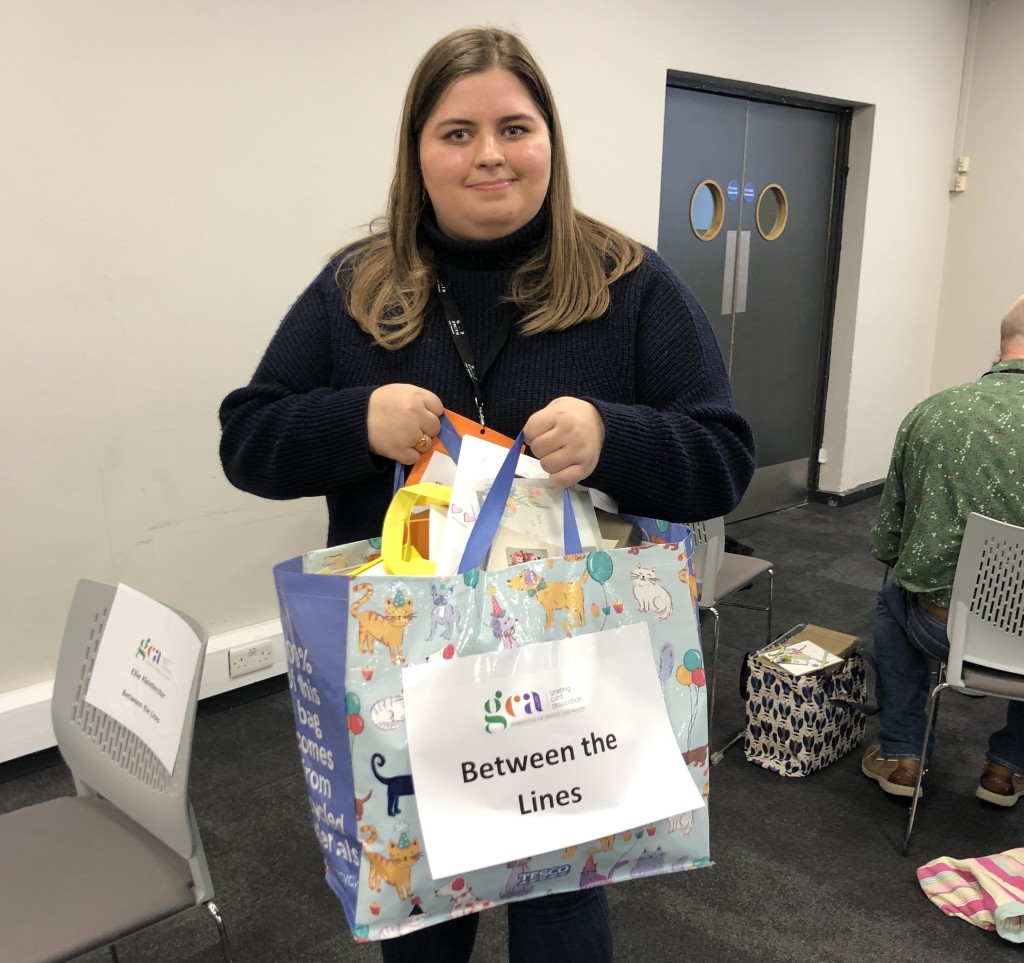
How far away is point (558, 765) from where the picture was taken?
84cm

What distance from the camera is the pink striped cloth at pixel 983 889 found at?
5.46ft

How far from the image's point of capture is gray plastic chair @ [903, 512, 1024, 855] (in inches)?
68.1

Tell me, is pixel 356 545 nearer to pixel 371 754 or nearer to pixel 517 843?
pixel 371 754

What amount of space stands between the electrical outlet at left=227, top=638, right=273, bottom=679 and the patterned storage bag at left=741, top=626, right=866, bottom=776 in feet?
4.55

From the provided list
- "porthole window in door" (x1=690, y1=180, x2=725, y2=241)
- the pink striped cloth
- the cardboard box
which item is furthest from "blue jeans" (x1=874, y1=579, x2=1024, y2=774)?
"porthole window in door" (x1=690, y1=180, x2=725, y2=241)

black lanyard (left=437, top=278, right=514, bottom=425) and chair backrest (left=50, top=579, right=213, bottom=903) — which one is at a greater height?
black lanyard (left=437, top=278, right=514, bottom=425)

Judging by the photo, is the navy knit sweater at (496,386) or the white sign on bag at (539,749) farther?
the navy knit sweater at (496,386)

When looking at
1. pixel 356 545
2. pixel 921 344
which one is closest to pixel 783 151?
pixel 921 344

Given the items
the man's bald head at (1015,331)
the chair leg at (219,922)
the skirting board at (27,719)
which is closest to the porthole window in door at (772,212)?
the man's bald head at (1015,331)

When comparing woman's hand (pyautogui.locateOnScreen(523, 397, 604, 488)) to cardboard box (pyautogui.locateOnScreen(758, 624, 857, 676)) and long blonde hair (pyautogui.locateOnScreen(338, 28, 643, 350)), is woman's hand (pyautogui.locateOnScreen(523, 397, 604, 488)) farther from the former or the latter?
cardboard box (pyautogui.locateOnScreen(758, 624, 857, 676))

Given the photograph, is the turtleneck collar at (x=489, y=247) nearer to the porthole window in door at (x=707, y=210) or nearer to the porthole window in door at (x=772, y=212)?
the porthole window in door at (x=707, y=210)

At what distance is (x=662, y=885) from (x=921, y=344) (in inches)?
173

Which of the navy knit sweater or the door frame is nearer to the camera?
the navy knit sweater

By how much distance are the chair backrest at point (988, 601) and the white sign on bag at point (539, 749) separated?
3.80ft
